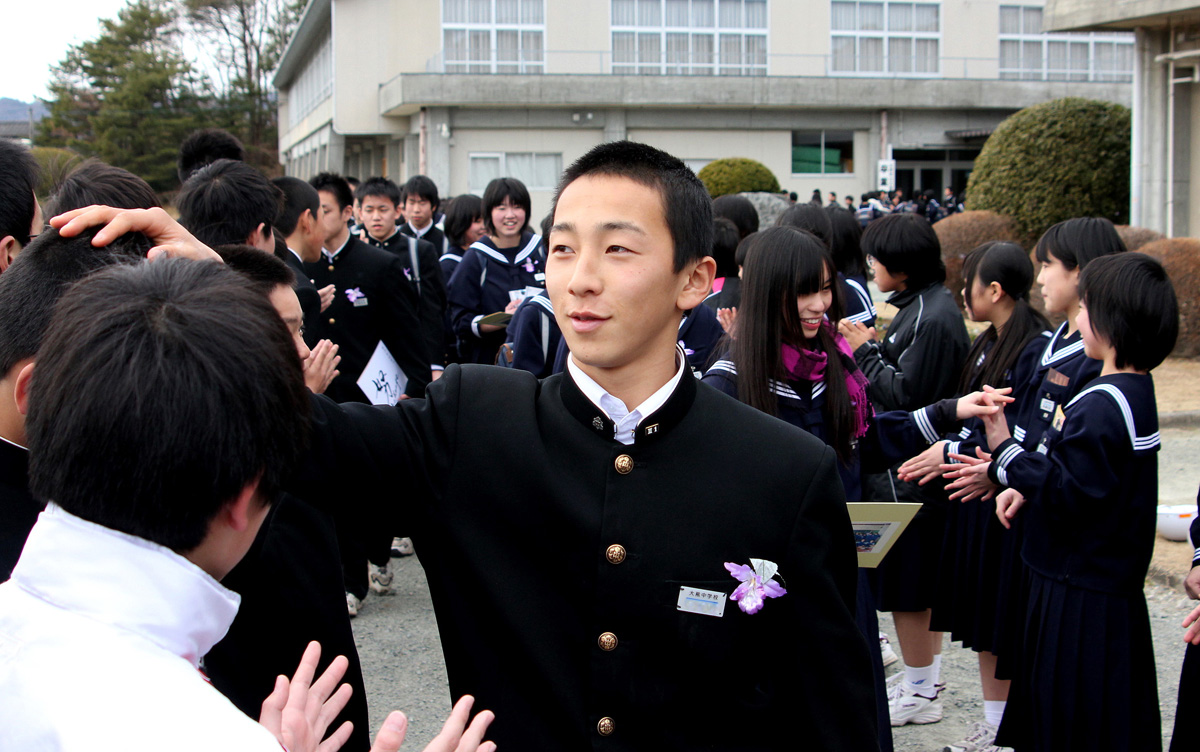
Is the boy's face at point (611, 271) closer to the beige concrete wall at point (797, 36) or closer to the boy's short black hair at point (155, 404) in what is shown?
the boy's short black hair at point (155, 404)

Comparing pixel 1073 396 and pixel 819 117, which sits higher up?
pixel 819 117

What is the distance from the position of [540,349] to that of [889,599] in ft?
6.23

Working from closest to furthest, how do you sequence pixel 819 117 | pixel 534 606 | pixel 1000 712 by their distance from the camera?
pixel 534 606 → pixel 1000 712 → pixel 819 117

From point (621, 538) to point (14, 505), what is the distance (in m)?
0.97

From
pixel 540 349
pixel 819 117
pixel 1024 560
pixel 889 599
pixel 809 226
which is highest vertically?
pixel 819 117

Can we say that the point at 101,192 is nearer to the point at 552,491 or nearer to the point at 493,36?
the point at 552,491

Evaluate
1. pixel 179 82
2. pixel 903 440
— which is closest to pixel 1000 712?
pixel 903 440

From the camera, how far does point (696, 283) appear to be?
187cm

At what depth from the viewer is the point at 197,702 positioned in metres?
1.04

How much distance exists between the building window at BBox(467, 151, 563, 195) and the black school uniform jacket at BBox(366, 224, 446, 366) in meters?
22.1

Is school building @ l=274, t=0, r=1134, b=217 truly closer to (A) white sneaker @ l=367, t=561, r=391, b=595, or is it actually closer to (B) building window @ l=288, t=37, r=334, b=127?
(B) building window @ l=288, t=37, r=334, b=127

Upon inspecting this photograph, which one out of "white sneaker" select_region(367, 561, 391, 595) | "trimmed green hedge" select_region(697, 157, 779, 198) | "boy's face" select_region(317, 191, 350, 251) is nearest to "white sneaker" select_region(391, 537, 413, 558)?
"white sneaker" select_region(367, 561, 391, 595)

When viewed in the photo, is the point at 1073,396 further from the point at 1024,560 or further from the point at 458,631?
the point at 458,631

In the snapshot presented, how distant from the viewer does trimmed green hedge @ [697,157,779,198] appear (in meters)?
21.2
